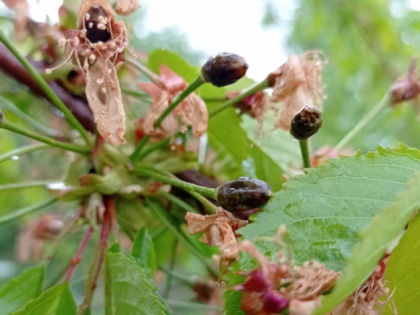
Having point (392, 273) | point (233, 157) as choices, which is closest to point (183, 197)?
point (233, 157)

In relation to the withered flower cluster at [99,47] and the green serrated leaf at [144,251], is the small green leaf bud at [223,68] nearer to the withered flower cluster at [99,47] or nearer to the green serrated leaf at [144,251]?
the withered flower cluster at [99,47]

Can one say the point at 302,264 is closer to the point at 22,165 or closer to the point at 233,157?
the point at 233,157

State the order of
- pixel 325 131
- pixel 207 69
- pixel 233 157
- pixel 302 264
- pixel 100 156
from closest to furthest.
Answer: pixel 302 264, pixel 207 69, pixel 100 156, pixel 233 157, pixel 325 131

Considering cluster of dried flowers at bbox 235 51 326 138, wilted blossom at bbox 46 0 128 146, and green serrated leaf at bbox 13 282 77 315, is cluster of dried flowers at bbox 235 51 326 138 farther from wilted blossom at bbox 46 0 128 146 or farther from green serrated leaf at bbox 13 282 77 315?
green serrated leaf at bbox 13 282 77 315

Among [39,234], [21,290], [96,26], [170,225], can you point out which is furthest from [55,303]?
[39,234]

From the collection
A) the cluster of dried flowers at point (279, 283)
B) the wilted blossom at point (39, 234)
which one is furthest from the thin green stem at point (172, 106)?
the wilted blossom at point (39, 234)

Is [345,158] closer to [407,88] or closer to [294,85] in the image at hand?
[294,85]
